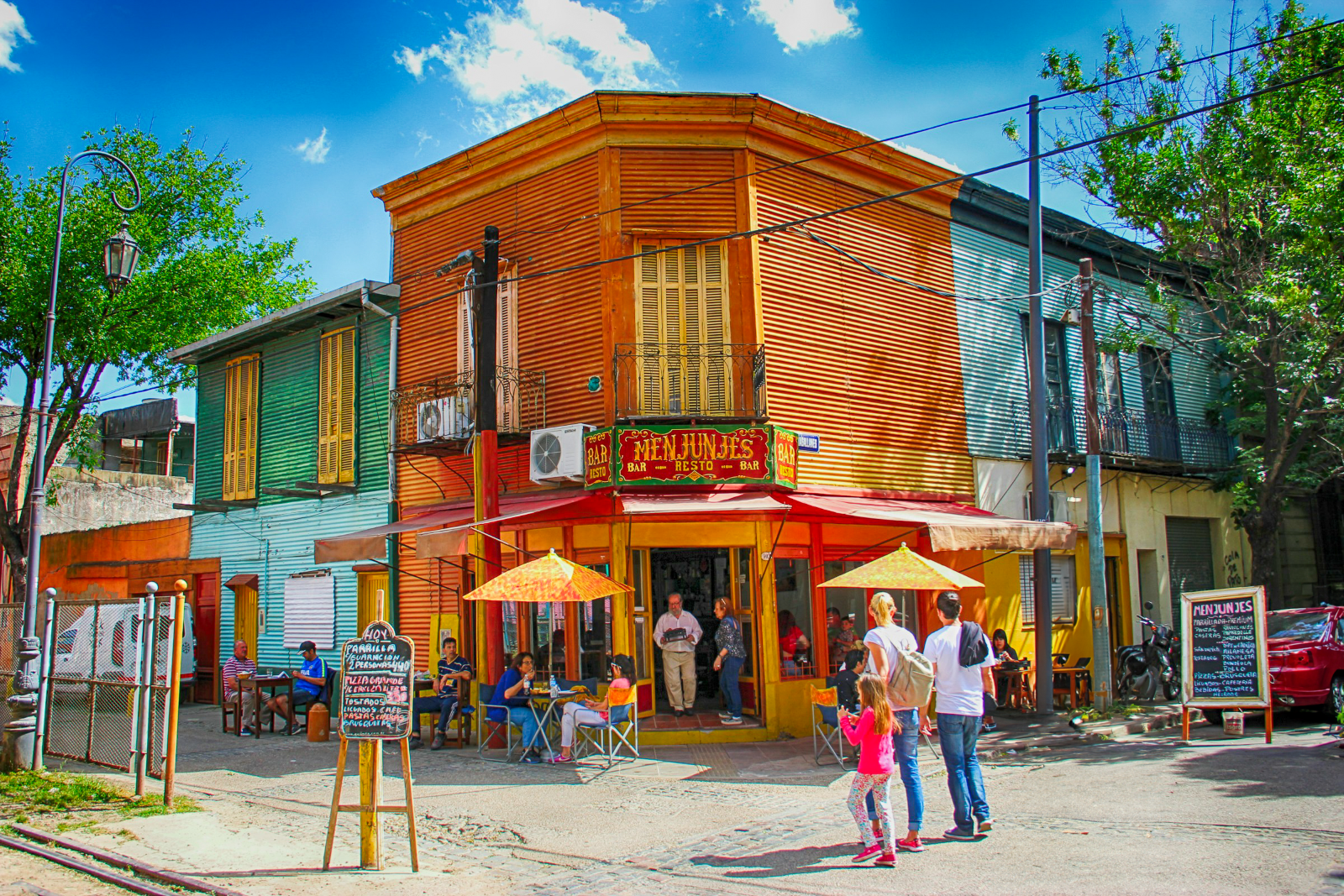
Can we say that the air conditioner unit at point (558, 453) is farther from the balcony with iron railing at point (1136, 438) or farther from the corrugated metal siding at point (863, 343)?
the balcony with iron railing at point (1136, 438)

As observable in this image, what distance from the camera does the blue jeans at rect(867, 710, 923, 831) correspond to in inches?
269

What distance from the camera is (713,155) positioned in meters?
13.4

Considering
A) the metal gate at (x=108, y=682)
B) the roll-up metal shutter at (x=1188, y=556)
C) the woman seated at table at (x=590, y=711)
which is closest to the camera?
the metal gate at (x=108, y=682)

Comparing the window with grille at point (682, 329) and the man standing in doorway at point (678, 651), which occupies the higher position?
the window with grille at point (682, 329)

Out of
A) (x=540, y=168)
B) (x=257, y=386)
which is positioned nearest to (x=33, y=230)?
(x=257, y=386)

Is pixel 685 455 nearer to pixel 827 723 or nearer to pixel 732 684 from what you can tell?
pixel 732 684

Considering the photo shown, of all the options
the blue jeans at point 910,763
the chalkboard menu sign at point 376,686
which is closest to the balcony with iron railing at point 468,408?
the chalkboard menu sign at point 376,686

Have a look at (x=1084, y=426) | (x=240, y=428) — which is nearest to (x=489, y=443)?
(x=240, y=428)

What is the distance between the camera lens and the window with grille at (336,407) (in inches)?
652

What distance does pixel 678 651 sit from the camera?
40.9 feet

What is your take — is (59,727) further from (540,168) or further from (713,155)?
(713,155)

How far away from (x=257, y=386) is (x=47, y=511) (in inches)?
500

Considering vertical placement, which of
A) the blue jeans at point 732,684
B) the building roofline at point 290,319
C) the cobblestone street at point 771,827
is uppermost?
the building roofline at point 290,319

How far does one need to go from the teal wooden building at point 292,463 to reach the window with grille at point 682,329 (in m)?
4.83
